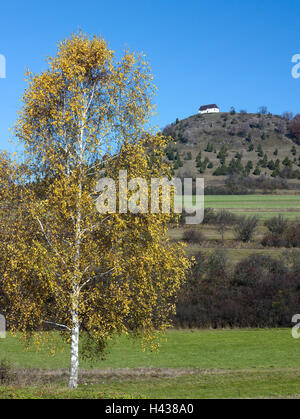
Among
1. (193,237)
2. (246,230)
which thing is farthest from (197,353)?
(246,230)

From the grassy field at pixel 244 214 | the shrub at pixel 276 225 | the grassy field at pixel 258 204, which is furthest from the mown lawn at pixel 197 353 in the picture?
the grassy field at pixel 258 204

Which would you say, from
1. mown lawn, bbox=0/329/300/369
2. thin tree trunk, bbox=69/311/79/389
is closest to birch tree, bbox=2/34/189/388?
thin tree trunk, bbox=69/311/79/389

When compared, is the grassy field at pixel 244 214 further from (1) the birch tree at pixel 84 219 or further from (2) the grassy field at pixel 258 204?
(1) the birch tree at pixel 84 219

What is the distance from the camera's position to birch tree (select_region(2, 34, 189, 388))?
17250 mm

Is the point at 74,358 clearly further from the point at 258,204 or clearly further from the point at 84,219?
the point at 258,204

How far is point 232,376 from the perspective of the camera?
23.1 metres

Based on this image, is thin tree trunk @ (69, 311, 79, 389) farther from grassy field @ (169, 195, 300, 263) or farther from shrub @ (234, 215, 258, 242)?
shrub @ (234, 215, 258, 242)

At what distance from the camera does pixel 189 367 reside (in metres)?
27.2

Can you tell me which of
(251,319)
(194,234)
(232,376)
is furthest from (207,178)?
(232,376)

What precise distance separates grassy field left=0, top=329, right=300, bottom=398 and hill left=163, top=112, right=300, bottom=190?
67823 mm

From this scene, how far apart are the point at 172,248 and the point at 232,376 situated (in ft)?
28.0

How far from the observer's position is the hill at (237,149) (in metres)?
116

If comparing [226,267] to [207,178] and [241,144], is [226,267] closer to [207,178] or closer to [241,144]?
[207,178]

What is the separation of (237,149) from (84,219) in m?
129
